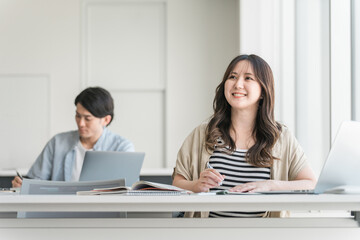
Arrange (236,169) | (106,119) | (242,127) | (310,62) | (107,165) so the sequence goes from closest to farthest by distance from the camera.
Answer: (236,169), (242,127), (107,165), (106,119), (310,62)

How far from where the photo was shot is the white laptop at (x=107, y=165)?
261 centimetres

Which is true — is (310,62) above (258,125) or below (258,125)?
above

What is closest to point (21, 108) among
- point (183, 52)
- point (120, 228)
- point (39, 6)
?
point (39, 6)

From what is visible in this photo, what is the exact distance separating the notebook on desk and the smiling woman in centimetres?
38

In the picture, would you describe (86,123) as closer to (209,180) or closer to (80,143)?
(80,143)

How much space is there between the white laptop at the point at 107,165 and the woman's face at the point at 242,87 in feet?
2.23

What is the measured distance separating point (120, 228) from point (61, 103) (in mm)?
5500

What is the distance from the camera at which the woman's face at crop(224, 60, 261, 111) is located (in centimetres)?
221

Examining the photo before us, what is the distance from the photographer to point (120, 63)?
6871 mm

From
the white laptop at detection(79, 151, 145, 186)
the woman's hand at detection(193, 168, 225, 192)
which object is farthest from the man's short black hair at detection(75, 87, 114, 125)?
the woman's hand at detection(193, 168, 225, 192)

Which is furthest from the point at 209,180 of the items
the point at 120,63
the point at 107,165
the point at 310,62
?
the point at 120,63

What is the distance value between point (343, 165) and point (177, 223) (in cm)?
54

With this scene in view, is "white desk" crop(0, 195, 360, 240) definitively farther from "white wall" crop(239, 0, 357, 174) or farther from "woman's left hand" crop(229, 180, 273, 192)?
"white wall" crop(239, 0, 357, 174)

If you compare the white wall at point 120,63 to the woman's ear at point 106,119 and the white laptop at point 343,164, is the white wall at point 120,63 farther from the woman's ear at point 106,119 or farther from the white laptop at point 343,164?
the white laptop at point 343,164
